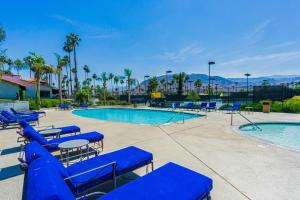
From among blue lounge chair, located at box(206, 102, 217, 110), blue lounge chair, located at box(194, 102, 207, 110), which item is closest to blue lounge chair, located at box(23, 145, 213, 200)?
blue lounge chair, located at box(206, 102, 217, 110)

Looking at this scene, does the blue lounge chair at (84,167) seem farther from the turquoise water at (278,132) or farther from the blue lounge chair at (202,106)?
the blue lounge chair at (202,106)

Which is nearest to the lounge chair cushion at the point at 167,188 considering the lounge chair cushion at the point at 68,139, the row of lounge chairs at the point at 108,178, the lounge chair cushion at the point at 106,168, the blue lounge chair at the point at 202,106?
the row of lounge chairs at the point at 108,178

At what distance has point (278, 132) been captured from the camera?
801 centimetres

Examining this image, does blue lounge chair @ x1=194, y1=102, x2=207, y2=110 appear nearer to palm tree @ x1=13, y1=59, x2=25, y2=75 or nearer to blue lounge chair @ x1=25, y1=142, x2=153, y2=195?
blue lounge chair @ x1=25, y1=142, x2=153, y2=195

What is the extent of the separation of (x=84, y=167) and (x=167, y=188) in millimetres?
1483

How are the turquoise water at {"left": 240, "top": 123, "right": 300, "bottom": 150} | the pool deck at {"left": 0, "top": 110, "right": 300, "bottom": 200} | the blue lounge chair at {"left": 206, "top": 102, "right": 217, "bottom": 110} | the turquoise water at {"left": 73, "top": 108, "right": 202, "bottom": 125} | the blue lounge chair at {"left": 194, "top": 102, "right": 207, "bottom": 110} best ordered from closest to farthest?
the pool deck at {"left": 0, "top": 110, "right": 300, "bottom": 200}, the turquoise water at {"left": 240, "top": 123, "right": 300, "bottom": 150}, the turquoise water at {"left": 73, "top": 108, "right": 202, "bottom": 125}, the blue lounge chair at {"left": 206, "top": 102, "right": 217, "bottom": 110}, the blue lounge chair at {"left": 194, "top": 102, "right": 207, "bottom": 110}

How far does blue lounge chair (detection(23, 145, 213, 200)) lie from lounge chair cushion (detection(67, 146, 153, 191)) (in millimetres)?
48

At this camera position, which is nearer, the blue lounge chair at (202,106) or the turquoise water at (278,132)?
the turquoise water at (278,132)

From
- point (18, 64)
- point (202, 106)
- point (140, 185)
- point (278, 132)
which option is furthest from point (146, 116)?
point (18, 64)

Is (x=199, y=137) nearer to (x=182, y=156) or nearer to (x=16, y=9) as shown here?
(x=182, y=156)

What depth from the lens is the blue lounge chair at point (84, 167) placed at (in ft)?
6.36

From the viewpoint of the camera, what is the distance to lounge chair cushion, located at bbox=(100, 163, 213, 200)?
1.91 metres

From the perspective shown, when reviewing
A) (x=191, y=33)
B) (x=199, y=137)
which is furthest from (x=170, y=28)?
(x=199, y=137)

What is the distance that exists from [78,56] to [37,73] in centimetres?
1242
